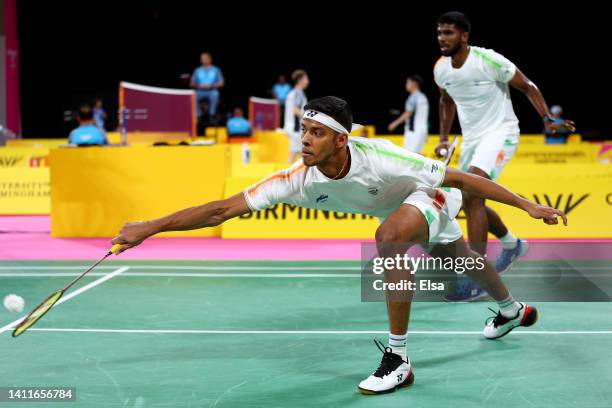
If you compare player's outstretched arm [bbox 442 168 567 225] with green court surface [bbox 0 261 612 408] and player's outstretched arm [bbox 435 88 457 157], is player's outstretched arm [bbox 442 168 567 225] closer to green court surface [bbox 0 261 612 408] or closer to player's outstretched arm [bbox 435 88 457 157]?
green court surface [bbox 0 261 612 408]

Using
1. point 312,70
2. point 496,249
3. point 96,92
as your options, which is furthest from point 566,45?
point 496,249

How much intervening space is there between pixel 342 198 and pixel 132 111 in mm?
9919

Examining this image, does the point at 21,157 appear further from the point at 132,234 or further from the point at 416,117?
the point at 132,234

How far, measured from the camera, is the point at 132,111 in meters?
13.8

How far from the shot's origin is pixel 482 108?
22.5 ft

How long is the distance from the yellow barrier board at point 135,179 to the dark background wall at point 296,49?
51.1 ft

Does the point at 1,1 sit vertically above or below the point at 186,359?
above

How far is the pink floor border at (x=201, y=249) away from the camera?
8562mm

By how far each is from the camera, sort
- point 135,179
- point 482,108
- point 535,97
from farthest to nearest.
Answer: point 135,179
point 482,108
point 535,97

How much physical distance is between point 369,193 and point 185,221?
3.05 feet

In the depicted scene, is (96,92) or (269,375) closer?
(269,375)

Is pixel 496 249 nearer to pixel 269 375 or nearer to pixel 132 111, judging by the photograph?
pixel 269 375

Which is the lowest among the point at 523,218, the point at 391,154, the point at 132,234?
the point at 523,218

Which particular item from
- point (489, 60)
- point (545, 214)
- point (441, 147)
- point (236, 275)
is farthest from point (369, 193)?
point (236, 275)
